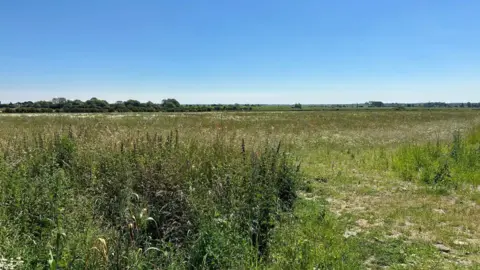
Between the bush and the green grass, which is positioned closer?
the bush

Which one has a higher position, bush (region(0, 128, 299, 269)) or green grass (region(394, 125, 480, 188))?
bush (region(0, 128, 299, 269))

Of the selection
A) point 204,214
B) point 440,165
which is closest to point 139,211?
point 204,214

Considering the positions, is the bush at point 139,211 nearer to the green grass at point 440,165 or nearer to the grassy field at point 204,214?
the grassy field at point 204,214

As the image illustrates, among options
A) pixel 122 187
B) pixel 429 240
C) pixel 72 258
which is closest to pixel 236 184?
pixel 122 187

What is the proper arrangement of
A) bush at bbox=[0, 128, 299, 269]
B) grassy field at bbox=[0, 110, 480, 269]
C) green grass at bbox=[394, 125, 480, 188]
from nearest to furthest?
bush at bbox=[0, 128, 299, 269] < grassy field at bbox=[0, 110, 480, 269] < green grass at bbox=[394, 125, 480, 188]

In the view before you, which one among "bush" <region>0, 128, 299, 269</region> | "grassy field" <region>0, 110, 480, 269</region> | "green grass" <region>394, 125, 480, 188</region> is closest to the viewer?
"bush" <region>0, 128, 299, 269</region>

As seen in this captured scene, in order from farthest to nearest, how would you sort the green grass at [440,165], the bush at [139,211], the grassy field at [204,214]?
the green grass at [440,165], the grassy field at [204,214], the bush at [139,211]

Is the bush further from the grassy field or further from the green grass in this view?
the green grass

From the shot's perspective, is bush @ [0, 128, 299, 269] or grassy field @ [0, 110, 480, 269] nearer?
bush @ [0, 128, 299, 269]

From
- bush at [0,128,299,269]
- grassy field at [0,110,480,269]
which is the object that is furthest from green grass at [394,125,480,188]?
bush at [0,128,299,269]

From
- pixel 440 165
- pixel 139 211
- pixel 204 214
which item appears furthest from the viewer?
pixel 440 165

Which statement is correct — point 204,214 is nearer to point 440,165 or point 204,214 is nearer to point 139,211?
point 139,211

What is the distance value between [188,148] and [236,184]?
2.38 m

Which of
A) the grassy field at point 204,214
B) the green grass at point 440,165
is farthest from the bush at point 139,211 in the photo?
the green grass at point 440,165
